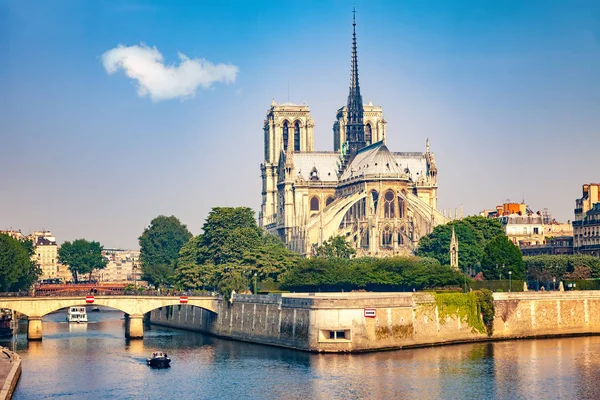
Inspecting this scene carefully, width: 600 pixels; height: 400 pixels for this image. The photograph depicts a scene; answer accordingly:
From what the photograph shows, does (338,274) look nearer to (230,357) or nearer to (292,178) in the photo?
(230,357)

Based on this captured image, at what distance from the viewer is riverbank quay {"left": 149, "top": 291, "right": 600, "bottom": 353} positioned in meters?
95.4

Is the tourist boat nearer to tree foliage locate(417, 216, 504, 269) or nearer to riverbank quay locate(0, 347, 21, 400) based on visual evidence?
riverbank quay locate(0, 347, 21, 400)

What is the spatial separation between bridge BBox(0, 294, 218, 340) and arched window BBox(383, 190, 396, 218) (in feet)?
203

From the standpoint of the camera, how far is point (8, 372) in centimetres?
7825

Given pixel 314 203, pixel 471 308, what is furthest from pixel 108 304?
pixel 314 203

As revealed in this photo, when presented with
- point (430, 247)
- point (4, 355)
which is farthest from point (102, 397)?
point (430, 247)

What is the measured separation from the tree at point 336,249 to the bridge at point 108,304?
40.5 m

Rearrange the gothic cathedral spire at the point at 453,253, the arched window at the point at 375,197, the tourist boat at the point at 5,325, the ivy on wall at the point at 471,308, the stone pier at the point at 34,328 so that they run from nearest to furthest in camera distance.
Answer: the ivy on wall at the point at 471,308 → the stone pier at the point at 34,328 → the tourist boat at the point at 5,325 → the gothic cathedral spire at the point at 453,253 → the arched window at the point at 375,197

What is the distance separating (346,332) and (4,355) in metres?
25.4

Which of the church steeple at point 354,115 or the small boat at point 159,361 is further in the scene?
the church steeple at point 354,115

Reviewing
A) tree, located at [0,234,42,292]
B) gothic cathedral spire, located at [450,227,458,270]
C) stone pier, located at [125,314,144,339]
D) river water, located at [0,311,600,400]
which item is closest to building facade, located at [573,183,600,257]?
gothic cathedral spire, located at [450,227,458,270]

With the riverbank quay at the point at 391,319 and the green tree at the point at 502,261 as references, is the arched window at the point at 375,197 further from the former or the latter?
the riverbank quay at the point at 391,319

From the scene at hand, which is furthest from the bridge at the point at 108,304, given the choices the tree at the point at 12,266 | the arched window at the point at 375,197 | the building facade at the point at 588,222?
the arched window at the point at 375,197

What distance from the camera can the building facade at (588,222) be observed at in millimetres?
149875
